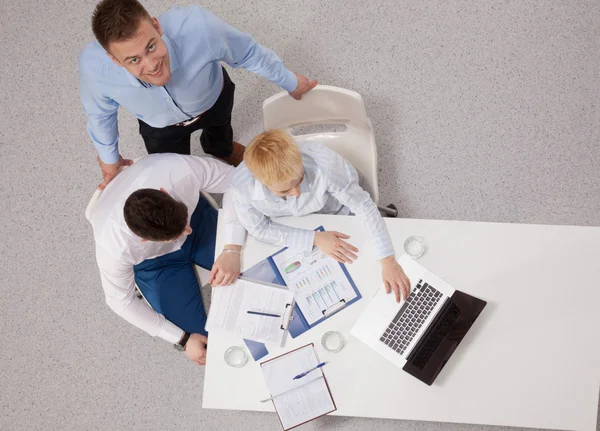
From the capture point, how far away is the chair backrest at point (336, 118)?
1984mm

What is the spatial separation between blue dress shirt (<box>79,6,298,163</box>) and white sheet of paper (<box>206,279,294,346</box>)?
701 mm

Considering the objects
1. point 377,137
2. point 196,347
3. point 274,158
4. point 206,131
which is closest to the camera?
point 274,158

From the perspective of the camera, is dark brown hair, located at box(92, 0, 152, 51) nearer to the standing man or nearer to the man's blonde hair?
the standing man

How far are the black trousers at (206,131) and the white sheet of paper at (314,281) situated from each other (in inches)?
31.3

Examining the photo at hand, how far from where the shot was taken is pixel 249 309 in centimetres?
183

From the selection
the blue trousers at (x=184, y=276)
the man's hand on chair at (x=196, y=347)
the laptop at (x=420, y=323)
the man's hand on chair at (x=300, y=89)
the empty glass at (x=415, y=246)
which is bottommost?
the man's hand on chair at (x=196, y=347)

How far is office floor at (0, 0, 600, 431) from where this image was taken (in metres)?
2.63

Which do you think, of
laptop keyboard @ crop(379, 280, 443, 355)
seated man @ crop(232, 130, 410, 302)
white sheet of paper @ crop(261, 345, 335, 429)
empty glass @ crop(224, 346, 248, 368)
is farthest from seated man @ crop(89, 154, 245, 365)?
laptop keyboard @ crop(379, 280, 443, 355)

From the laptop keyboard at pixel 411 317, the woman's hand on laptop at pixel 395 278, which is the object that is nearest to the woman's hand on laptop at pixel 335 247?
the woman's hand on laptop at pixel 395 278

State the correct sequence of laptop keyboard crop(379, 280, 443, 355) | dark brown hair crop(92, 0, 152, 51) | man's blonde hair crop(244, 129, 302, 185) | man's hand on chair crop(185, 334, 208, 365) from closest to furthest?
1. dark brown hair crop(92, 0, 152, 51)
2. man's blonde hair crop(244, 129, 302, 185)
3. laptop keyboard crop(379, 280, 443, 355)
4. man's hand on chair crop(185, 334, 208, 365)

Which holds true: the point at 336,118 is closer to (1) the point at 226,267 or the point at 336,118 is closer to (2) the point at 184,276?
(1) the point at 226,267

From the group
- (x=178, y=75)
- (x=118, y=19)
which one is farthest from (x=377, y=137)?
(x=118, y=19)

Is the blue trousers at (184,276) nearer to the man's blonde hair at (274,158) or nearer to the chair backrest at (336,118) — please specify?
the chair backrest at (336,118)

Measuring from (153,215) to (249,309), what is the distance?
455 millimetres
